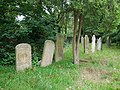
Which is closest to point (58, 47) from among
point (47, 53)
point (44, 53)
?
point (47, 53)

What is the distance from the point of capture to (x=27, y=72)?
24.0 ft

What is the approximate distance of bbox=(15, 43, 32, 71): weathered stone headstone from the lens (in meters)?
7.47

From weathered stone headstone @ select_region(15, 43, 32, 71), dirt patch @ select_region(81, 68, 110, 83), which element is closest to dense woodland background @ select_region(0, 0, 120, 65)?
weathered stone headstone @ select_region(15, 43, 32, 71)

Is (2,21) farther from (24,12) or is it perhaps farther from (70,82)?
(70,82)

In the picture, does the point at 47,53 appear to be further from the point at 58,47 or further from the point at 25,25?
the point at 25,25

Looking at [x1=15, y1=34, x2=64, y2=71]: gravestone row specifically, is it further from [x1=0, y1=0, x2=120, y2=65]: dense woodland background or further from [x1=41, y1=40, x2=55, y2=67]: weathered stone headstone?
[x1=0, y1=0, x2=120, y2=65]: dense woodland background

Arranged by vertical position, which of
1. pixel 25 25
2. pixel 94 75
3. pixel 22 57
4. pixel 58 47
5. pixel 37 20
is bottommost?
pixel 94 75

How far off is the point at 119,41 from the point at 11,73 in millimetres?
15778

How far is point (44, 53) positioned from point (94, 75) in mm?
2237

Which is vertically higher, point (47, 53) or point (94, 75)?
point (47, 53)

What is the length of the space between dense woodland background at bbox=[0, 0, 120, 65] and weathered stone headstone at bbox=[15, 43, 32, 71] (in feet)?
3.16

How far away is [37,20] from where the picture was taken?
10.2 m

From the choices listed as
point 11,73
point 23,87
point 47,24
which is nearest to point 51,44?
point 47,24

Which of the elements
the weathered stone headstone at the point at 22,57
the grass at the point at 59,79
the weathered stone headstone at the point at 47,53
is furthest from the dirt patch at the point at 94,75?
the weathered stone headstone at the point at 22,57
